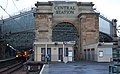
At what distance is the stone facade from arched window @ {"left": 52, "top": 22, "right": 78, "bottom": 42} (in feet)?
2.61

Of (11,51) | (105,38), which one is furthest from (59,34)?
(11,51)

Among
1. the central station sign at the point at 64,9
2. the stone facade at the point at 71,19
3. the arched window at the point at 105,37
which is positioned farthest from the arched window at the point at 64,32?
the arched window at the point at 105,37

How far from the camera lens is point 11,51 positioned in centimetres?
8056

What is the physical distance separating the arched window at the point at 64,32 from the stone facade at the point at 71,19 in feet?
2.61

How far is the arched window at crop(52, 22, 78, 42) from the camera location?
59656 millimetres

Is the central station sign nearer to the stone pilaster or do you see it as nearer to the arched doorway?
the arched doorway

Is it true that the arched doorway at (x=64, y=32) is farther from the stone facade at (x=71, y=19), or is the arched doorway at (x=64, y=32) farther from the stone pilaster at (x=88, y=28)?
the stone pilaster at (x=88, y=28)

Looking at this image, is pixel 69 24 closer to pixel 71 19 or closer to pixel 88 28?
pixel 71 19

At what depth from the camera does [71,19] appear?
59875 mm

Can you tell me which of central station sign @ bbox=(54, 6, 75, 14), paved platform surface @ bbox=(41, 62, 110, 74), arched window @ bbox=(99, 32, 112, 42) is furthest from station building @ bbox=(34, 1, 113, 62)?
paved platform surface @ bbox=(41, 62, 110, 74)

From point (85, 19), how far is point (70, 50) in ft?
54.7

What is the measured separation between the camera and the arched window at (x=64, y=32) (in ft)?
196

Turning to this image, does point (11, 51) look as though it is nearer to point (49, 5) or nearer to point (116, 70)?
point (49, 5)

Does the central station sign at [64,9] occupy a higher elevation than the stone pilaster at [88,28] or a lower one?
higher
